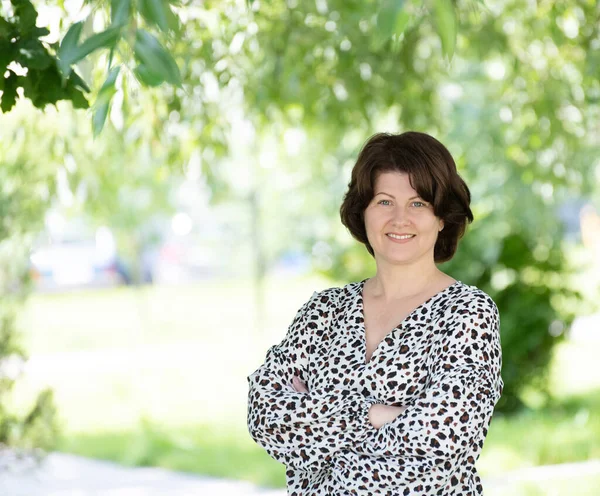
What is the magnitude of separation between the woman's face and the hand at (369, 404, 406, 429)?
Result: 424 mm

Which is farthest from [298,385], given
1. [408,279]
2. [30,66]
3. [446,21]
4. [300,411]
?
[446,21]

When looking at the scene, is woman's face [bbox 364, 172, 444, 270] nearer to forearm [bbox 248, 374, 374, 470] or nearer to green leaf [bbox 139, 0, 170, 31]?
forearm [bbox 248, 374, 374, 470]

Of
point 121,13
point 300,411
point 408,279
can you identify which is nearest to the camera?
point 121,13

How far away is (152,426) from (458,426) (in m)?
7.17

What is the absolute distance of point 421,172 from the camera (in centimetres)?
272

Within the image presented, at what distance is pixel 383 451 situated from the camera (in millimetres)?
2508

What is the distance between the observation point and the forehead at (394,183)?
2.74 m

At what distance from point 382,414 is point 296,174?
35.0 ft

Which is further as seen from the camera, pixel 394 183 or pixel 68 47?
pixel 394 183

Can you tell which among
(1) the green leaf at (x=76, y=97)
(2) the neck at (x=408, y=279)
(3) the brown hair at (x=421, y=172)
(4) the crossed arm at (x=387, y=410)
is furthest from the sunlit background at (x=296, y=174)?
(4) the crossed arm at (x=387, y=410)

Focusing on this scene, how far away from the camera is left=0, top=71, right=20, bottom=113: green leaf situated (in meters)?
2.86

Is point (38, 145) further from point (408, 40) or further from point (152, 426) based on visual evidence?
point (152, 426)

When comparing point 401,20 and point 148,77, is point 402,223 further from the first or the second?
point 148,77

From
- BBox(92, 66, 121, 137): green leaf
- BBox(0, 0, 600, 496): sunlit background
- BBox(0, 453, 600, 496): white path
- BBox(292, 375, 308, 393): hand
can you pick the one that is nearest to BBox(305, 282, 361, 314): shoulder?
BBox(292, 375, 308, 393): hand
